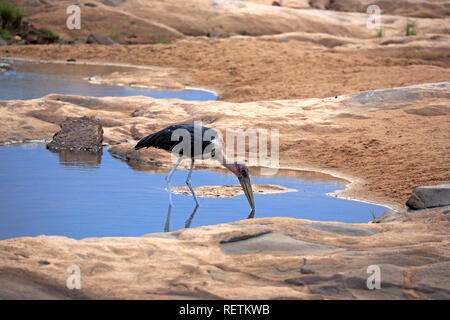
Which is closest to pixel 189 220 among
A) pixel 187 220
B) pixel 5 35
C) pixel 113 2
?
pixel 187 220

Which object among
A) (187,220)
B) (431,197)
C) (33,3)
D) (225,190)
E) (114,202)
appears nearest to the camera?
(431,197)

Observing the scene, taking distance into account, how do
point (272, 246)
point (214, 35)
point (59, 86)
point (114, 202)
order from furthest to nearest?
Answer: point (214, 35), point (59, 86), point (114, 202), point (272, 246)

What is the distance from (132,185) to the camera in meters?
7.14

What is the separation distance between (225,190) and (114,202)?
1.28m

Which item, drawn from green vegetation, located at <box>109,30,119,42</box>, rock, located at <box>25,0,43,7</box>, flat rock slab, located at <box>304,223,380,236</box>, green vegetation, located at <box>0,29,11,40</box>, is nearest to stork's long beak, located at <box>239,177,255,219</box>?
flat rock slab, located at <box>304,223,380,236</box>

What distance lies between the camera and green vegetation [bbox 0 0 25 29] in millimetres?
23266

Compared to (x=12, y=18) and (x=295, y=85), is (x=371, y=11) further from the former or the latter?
(x=295, y=85)

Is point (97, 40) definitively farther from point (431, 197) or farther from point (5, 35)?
point (431, 197)

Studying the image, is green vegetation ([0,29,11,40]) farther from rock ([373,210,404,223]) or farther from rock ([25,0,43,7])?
rock ([373,210,404,223])

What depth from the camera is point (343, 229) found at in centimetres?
461
